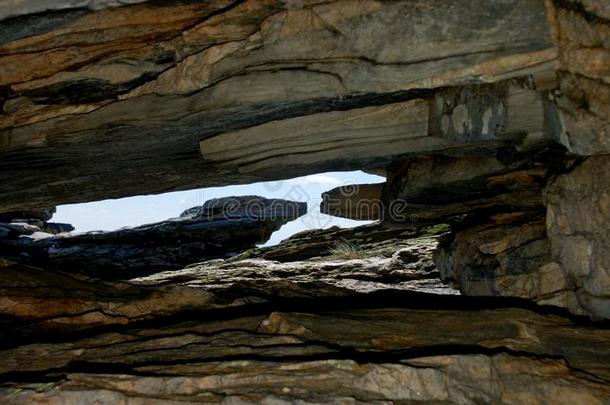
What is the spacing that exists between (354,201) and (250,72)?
9054mm

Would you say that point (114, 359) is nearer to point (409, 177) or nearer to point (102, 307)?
point (102, 307)

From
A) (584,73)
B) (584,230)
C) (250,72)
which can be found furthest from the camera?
(584,230)

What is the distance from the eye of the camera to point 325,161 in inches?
438

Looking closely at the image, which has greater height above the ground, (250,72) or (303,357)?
(250,72)

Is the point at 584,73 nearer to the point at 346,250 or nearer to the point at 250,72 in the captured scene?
the point at 250,72

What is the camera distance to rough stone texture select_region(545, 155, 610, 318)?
9.05 m

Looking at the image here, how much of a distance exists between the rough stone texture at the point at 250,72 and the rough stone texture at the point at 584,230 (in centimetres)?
178

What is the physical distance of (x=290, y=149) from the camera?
10555 millimetres

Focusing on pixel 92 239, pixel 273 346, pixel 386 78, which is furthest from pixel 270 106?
pixel 92 239

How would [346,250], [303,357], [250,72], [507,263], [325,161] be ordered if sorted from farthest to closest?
[346,250], [507,263], [325,161], [250,72], [303,357]

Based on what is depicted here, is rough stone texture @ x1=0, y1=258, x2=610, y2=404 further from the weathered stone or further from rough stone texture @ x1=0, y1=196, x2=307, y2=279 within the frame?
rough stone texture @ x1=0, y1=196, x2=307, y2=279

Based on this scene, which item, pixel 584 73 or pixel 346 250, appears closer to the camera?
pixel 584 73

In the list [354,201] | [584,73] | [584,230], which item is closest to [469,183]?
[584,230]

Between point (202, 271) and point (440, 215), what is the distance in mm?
10085
